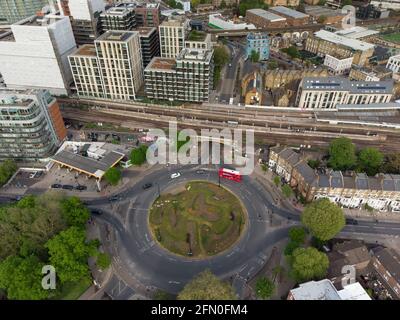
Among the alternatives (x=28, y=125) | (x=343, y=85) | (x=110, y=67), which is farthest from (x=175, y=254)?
A: (x=343, y=85)

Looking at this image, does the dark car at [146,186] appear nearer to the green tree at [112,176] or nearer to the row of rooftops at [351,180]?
the green tree at [112,176]

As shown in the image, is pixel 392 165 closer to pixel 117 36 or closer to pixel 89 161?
pixel 89 161

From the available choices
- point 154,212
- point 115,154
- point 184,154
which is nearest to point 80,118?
point 115,154

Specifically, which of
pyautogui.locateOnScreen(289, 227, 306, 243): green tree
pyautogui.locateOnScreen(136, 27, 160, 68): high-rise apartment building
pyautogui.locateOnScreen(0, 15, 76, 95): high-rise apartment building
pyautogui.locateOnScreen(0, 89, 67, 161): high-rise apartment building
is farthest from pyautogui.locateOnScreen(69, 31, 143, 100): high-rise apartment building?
pyautogui.locateOnScreen(289, 227, 306, 243): green tree

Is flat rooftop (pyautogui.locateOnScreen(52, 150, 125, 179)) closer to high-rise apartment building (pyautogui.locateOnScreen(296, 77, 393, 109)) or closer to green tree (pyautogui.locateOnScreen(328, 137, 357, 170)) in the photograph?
green tree (pyautogui.locateOnScreen(328, 137, 357, 170))

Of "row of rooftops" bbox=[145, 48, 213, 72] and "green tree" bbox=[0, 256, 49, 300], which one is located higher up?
"row of rooftops" bbox=[145, 48, 213, 72]

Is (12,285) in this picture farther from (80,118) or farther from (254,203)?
(80,118)

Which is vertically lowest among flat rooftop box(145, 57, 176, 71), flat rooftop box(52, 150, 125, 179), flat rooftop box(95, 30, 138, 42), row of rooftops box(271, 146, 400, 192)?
flat rooftop box(52, 150, 125, 179)

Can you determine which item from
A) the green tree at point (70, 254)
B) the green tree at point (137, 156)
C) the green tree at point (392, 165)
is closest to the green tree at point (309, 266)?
the green tree at point (392, 165)
